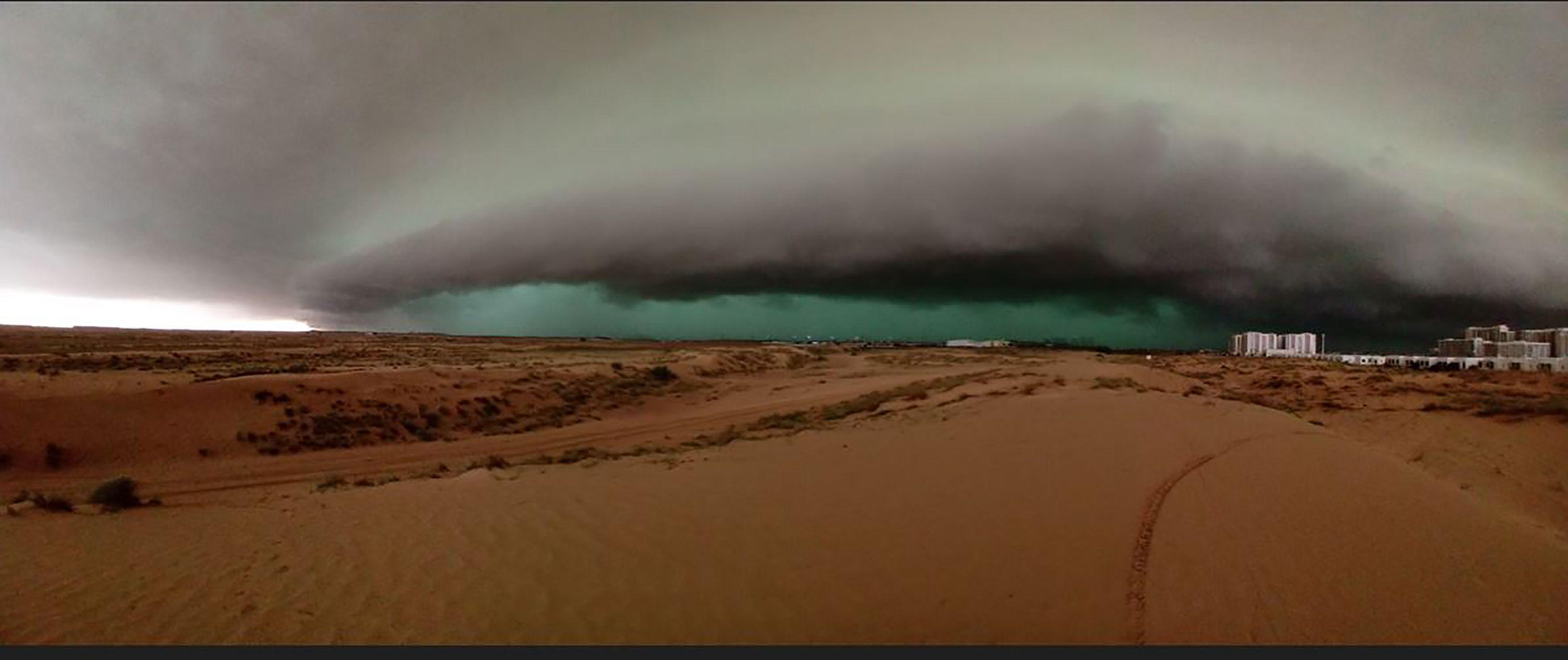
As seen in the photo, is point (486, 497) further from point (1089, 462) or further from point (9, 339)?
point (9, 339)

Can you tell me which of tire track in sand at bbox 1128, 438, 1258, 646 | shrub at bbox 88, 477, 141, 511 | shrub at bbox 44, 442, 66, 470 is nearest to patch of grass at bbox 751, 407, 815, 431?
tire track in sand at bbox 1128, 438, 1258, 646

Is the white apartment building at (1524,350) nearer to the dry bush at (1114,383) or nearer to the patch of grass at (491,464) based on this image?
the dry bush at (1114,383)

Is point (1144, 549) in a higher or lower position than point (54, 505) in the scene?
higher

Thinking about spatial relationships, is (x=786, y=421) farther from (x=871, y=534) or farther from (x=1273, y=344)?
(x=1273, y=344)

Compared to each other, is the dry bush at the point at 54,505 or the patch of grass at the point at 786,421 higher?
the patch of grass at the point at 786,421

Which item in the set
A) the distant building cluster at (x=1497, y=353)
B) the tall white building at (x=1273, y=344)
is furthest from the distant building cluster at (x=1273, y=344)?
the distant building cluster at (x=1497, y=353)

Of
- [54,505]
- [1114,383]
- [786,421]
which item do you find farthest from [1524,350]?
[54,505]
